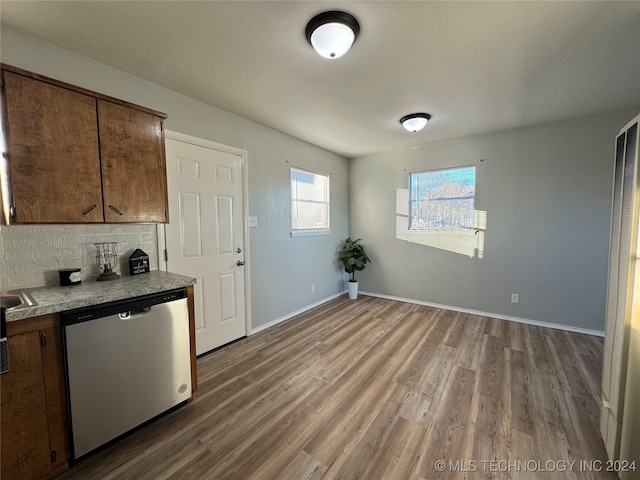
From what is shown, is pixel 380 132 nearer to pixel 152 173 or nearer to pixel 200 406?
pixel 152 173

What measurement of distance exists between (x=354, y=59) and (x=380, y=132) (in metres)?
1.64

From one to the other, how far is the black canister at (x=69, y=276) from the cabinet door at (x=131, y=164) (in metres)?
0.41

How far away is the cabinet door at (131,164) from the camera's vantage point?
1782 mm

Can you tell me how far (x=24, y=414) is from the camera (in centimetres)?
123

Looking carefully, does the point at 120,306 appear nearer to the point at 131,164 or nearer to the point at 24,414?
the point at 24,414

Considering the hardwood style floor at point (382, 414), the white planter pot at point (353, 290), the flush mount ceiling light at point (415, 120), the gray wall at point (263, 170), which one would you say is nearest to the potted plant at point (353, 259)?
the white planter pot at point (353, 290)

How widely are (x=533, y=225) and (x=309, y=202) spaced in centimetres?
304

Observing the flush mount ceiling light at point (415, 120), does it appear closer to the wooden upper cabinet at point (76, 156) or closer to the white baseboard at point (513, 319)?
the wooden upper cabinet at point (76, 156)

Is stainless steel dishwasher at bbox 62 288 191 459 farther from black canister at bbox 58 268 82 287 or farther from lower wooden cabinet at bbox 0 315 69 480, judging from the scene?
black canister at bbox 58 268 82 287

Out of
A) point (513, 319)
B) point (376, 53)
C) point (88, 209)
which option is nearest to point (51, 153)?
point (88, 209)

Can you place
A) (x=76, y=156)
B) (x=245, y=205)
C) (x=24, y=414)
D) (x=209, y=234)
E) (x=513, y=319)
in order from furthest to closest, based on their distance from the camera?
(x=513, y=319) → (x=245, y=205) → (x=209, y=234) → (x=76, y=156) → (x=24, y=414)

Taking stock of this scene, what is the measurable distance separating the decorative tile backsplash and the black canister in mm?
77

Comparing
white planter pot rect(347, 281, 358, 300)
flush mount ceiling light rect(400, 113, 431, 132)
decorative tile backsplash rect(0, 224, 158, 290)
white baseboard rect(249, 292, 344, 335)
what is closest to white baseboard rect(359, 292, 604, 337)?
white planter pot rect(347, 281, 358, 300)

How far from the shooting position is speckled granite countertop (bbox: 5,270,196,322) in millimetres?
1262
